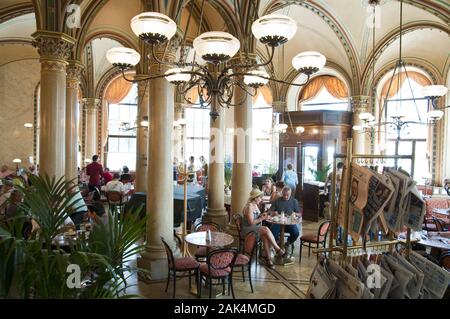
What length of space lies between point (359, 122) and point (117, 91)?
10.4 metres

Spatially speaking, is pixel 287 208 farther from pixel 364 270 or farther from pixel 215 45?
pixel 364 270

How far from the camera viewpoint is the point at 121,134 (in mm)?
16156

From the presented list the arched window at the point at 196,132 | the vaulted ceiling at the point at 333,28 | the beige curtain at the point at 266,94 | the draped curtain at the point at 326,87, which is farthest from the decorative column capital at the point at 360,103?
the arched window at the point at 196,132

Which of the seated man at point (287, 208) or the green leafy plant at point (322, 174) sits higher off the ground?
the green leafy plant at point (322, 174)

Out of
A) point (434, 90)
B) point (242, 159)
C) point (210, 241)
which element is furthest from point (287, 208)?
point (434, 90)

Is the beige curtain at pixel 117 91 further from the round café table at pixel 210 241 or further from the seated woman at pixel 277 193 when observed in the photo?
the round café table at pixel 210 241

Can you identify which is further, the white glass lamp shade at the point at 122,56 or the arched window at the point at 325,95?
the arched window at the point at 325,95

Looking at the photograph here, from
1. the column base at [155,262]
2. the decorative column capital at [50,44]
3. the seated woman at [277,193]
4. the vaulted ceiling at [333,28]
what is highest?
the vaulted ceiling at [333,28]

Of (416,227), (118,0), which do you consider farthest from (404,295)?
(118,0)

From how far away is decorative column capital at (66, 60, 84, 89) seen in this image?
8.62 meters

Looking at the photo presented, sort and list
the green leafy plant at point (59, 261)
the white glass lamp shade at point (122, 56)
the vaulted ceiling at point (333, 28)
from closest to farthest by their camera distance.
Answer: the green leafy plant at point (59, 261) < the white glass lamp shade at point (122, 56) < the vaulted ceiling at point (333, 28)

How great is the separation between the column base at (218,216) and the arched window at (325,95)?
7.59 meters

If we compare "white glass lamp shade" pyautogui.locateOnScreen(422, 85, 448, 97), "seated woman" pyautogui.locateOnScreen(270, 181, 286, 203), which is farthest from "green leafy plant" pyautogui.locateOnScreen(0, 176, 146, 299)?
"white glass lamp shade" pyautogui.locateOnScreen(422, 85, 448, 97)

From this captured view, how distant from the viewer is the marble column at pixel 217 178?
7.68m
